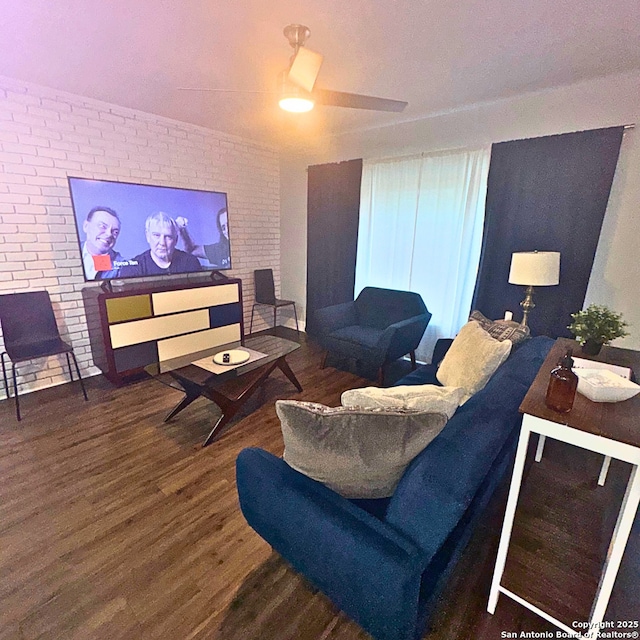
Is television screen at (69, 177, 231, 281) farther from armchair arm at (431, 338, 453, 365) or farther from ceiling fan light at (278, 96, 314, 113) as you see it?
armchair arm at (431, 338, 453, 365)

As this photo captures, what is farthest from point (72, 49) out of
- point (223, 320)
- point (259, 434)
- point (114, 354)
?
point (259, 434)

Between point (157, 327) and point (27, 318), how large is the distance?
0.97 meters

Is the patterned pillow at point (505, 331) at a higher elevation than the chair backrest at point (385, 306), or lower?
higher

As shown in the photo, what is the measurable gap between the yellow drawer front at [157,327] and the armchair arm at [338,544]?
223cm

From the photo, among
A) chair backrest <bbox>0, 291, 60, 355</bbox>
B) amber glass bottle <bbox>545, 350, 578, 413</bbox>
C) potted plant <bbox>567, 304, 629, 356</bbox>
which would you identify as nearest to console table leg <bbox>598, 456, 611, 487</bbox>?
potted plant <bbox>567, 304, 629, 356</bbox>

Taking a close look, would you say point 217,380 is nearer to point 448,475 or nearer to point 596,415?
point 448,475

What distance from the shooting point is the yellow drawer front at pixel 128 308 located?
294 cm

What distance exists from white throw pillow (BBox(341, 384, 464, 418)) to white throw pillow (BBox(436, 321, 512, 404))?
0.32 metres

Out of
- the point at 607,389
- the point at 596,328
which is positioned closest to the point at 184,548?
the point at 607,389

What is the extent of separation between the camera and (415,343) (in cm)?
340

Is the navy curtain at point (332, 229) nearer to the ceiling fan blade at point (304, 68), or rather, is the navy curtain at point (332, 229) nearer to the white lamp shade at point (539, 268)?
the white lamp shade at point (539, 268)

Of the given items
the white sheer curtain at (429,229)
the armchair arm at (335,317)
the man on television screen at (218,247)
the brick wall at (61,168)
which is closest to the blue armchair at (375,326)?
the armchair arm at (335,317)

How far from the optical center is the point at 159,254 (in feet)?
11.2

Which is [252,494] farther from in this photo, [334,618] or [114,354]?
[114,354]
